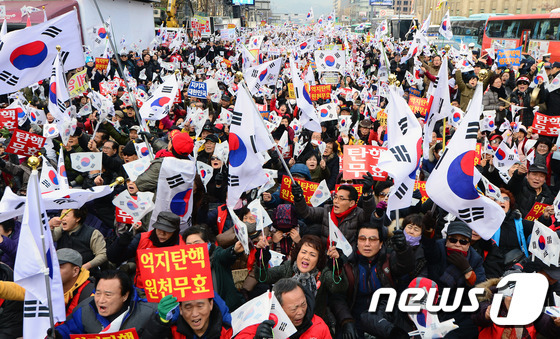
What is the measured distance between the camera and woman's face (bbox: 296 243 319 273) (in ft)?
12.4

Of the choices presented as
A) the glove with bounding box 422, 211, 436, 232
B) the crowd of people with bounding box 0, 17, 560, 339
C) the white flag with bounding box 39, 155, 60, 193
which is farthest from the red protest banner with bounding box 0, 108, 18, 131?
the glove with bounding box 422, 211, 436, 232

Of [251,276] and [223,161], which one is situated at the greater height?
[223,161]

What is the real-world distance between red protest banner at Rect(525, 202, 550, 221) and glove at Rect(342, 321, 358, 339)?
2809 mm

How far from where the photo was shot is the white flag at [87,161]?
5.95 meters

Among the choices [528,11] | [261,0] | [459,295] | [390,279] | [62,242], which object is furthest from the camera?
[261,0]

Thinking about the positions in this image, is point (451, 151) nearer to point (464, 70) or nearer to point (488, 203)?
point (488, 203)

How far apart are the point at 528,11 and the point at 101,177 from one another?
64.4 metres

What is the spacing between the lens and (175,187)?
480cm

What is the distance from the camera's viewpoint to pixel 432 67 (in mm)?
12031

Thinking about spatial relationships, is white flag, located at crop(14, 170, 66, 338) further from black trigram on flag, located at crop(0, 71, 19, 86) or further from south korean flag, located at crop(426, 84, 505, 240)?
black trigram on flag, located at crop(0, 71, 19, 86)

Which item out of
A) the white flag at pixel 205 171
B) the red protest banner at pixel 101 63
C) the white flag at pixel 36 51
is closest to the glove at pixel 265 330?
the white flag at pixel 205 171

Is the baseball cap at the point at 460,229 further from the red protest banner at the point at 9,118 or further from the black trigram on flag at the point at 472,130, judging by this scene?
the red protest banner at the point at 9,118

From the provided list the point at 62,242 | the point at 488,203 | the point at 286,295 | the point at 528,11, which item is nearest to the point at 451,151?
the point at 488,203

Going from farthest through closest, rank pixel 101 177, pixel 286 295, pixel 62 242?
pixel 101 177 → pixel 62 242 → pixel 286 295
